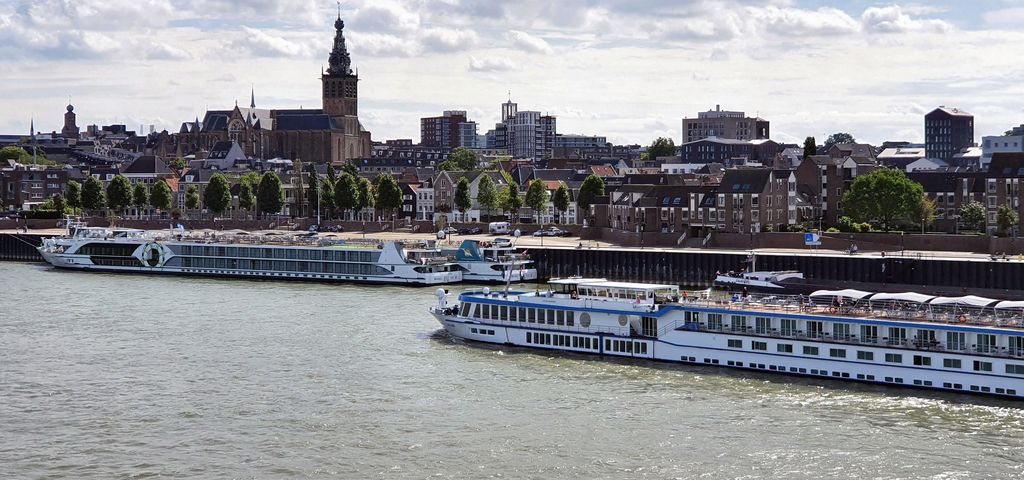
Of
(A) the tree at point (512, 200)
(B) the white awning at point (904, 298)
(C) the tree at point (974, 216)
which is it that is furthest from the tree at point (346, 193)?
(B) the white awning at point (904, 298)

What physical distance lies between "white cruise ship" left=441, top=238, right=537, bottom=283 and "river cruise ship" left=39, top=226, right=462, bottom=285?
959 mm

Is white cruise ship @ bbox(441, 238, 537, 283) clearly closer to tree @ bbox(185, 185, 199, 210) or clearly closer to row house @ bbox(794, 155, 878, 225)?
row house @ bbox(794, 155, 878, 225)

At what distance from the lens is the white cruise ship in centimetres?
9894

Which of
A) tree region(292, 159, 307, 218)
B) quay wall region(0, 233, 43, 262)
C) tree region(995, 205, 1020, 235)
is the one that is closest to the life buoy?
quay wall region(0, 233, 43, 262)

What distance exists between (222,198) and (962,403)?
119 meters

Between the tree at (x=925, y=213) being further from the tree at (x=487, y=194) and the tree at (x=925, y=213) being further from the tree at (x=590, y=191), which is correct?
the tree at (x=487, y=194)

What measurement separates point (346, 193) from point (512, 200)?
65.3 ft

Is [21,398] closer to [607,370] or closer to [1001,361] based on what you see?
[607,370]

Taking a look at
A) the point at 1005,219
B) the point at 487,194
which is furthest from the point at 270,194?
the point at 1005,219

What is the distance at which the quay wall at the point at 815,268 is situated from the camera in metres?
84.4

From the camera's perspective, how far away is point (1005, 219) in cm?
10681

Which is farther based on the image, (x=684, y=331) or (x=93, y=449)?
(x=684, y=331)

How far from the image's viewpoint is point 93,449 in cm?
4441

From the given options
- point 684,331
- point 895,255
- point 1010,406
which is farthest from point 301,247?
point 1010,406
